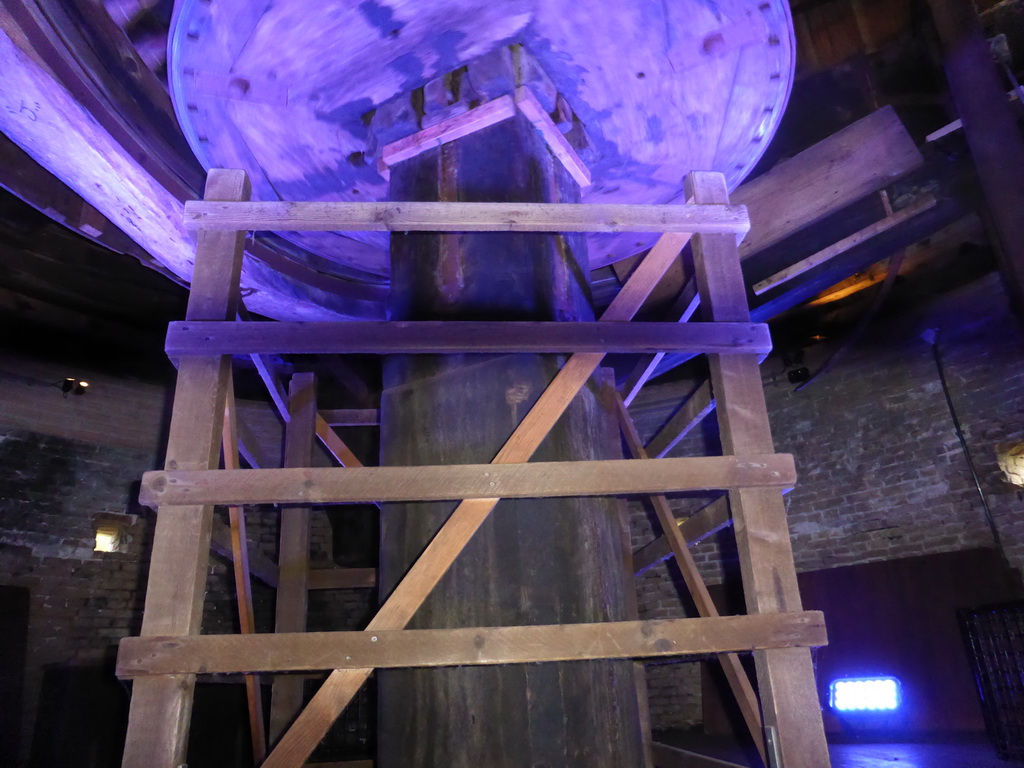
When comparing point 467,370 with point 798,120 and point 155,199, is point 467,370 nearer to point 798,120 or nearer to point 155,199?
point 155,199

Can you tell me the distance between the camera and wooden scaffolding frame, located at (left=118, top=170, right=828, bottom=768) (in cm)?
217

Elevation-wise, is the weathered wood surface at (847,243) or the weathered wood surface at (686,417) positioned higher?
the weathered wood surface at (847,243)

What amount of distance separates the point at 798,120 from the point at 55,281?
21.8 feet

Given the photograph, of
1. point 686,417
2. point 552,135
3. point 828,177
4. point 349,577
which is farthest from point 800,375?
point 349,577

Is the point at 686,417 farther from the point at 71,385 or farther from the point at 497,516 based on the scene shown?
the point at 71,385

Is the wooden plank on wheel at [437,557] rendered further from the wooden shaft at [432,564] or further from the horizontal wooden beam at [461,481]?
the horizontal wooden beam at [461,481]

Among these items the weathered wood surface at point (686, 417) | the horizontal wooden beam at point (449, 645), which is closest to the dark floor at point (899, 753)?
the weathered wood surface at point (686, 417)

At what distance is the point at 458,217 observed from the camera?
2.88 metres

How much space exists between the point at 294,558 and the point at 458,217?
2761mm

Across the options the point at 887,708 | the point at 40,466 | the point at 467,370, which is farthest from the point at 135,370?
the point at 887,708

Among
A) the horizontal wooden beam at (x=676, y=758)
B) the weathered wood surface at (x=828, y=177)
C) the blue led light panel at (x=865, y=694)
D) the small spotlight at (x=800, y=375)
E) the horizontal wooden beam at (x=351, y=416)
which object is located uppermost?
the weathered wood surface at (x=828, y=177)

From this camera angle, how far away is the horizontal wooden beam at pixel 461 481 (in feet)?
7.63

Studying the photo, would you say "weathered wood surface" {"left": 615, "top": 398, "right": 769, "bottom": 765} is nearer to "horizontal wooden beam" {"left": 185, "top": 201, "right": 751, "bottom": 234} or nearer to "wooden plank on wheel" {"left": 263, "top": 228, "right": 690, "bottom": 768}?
"wooden plank on wheel" {"left": 263, "top": 228, "right": 690, "bottom": 768}

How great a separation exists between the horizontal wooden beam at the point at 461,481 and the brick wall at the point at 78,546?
490 centimetres
